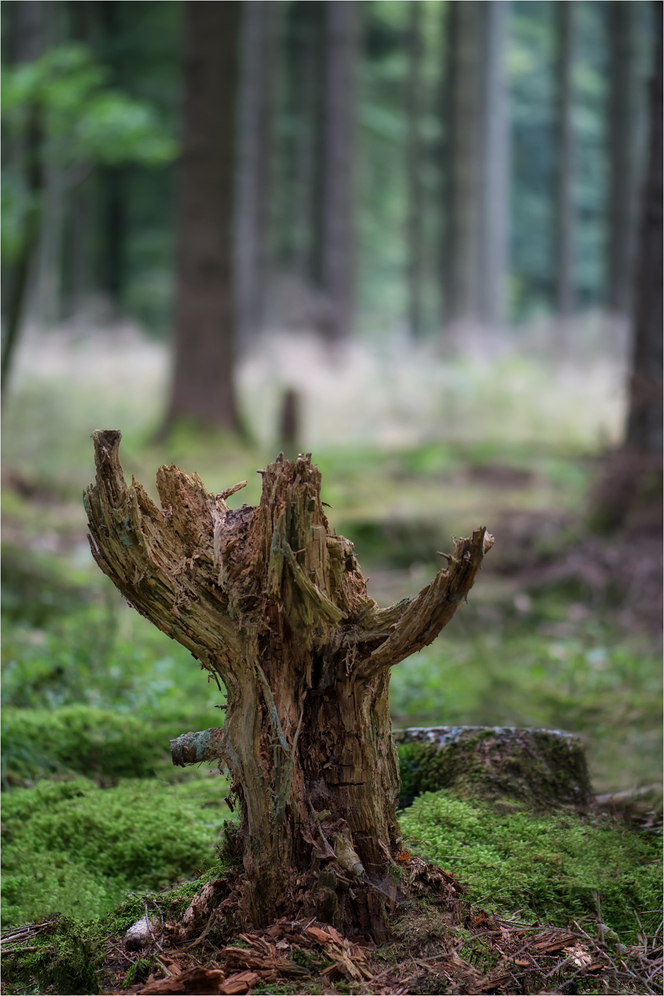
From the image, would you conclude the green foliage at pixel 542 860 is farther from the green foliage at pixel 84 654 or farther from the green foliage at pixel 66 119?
the green foliage at pixel 66 119

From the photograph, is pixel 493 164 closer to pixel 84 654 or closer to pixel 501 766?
pixel 84 654

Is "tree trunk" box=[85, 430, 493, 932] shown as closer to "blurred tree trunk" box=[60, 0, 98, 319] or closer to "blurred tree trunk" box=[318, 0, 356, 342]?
"blurred tree trunk" box=[318, 0, 356, 342]

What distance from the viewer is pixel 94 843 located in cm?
241

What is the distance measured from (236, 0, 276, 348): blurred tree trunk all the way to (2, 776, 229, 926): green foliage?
58.8 feet

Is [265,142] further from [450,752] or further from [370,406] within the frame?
[450,752]

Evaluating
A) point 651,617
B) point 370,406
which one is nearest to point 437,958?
point 651,617

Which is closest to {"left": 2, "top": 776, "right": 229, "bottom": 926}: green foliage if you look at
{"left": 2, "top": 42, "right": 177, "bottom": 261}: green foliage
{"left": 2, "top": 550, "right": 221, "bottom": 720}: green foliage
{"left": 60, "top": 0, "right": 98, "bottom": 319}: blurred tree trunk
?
{"left": 2, "top": 550, "right": 221, "bottom": 720}: green foliage

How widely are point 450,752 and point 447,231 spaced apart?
21557mm

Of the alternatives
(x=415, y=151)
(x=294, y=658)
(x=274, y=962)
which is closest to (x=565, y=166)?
(x=415, y=151)

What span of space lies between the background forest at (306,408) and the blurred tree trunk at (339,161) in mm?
64

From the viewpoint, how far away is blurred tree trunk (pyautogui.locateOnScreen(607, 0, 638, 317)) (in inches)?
864

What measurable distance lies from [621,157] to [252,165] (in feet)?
31.6

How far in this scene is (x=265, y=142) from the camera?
21641 mm

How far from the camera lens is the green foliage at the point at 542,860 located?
1964mm
